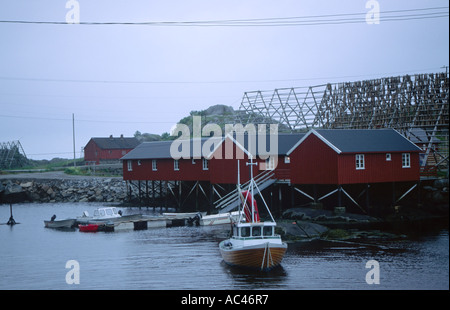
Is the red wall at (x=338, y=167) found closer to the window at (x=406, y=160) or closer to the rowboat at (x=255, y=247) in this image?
the window at (x=406, y=160)

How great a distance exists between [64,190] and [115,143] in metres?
26.0

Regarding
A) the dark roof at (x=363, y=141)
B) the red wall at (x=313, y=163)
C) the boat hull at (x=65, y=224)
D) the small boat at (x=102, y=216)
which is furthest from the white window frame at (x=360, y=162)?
the boat hull at (x=65, y=224)

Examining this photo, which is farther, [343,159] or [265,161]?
[265,161]

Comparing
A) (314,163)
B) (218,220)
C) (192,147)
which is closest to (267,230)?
(218,220)

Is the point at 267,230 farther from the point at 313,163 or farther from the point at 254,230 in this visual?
the point at 313,163

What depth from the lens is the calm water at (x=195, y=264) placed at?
2517cm

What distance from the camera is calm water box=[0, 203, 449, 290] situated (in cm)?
2517

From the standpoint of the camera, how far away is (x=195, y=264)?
1158 inches

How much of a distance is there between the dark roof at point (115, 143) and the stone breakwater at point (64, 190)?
66.2 ft

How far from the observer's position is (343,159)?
4212 cm

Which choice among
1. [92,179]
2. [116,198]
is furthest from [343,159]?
[92,179]

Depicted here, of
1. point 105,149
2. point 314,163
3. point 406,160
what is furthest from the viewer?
point 105,149
